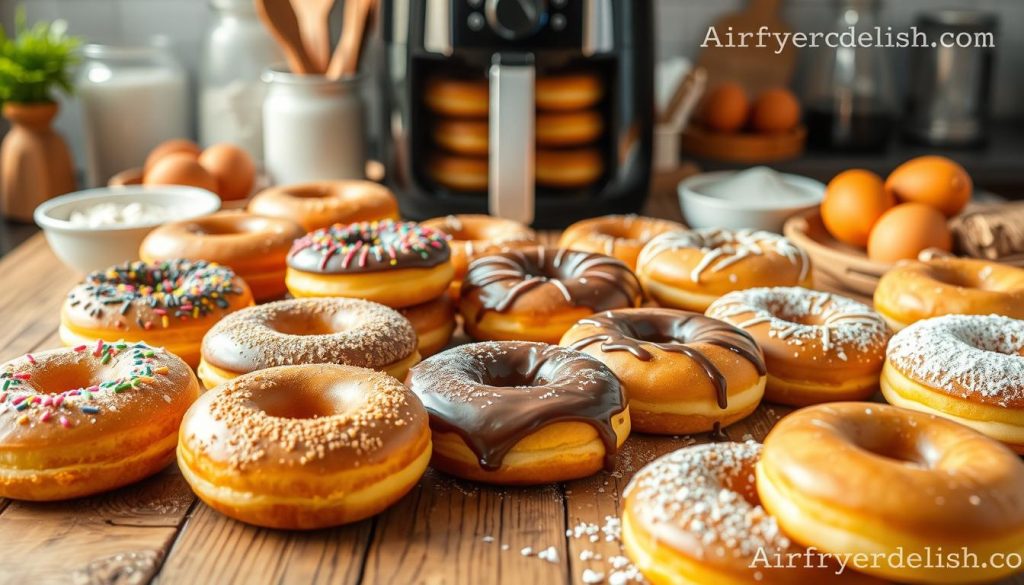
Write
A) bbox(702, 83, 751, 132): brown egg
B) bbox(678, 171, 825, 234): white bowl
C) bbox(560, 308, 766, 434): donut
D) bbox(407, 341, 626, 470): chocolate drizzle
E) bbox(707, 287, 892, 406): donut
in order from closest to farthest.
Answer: bbox(407, 341, 626, 470): chocolate drizzle
bbox(560, 308, 766, 434): donut
bbox(707, 287, 892, 406): donut
bbox(678, 171, 825, 234): white bowl
bbox(702, 83, 751, 132): brown egg

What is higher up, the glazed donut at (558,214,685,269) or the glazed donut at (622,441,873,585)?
the glazed donut at (558,214,685,269)

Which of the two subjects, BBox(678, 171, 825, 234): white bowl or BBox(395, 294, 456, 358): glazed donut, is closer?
BBox(395, 294, 456, 358): glazed donut

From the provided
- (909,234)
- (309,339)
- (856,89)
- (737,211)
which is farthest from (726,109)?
(309,339)

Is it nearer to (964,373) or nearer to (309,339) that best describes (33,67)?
(309,339)

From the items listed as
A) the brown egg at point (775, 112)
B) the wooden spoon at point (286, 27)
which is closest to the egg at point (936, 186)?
the brown egg at point (775, 112)

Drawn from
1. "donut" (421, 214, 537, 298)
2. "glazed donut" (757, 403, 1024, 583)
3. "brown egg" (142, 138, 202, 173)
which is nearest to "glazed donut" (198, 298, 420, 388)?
"donut" (421, 214, 537, 298)

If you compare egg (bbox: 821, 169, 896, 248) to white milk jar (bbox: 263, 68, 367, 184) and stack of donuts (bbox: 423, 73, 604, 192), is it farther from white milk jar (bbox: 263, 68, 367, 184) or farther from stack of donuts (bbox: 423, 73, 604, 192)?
white milk jar (bbox: 263, 68, 367, 184)

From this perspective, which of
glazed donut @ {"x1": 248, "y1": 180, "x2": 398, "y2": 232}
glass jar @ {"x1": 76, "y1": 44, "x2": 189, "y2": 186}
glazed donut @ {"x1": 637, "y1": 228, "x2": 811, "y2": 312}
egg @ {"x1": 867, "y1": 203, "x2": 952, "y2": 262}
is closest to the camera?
glazed donut @ {"x1": 637, "y1": 228, "x2": 811, "y2": 312}
